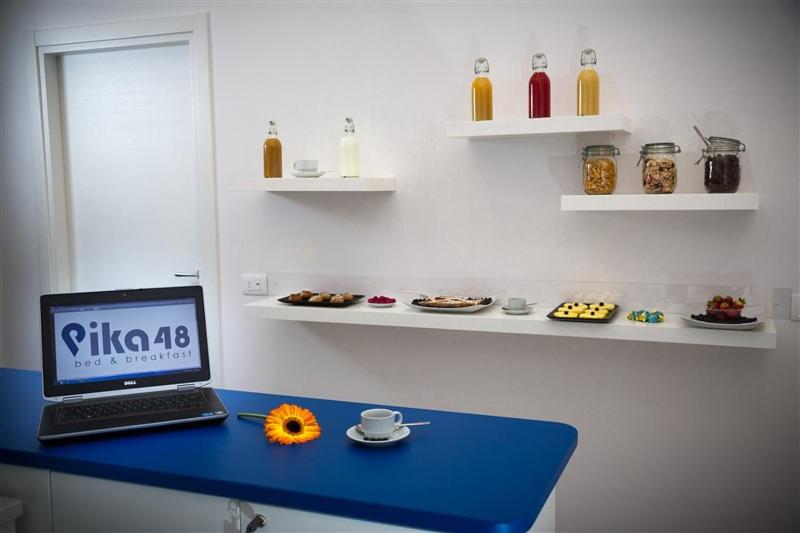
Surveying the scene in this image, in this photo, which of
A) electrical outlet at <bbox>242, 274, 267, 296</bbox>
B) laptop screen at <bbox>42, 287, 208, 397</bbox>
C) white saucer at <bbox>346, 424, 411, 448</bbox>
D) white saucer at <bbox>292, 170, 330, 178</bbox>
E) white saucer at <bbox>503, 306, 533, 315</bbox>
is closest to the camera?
white saucer at <bbox>346, 424, 411, 448</bbox>

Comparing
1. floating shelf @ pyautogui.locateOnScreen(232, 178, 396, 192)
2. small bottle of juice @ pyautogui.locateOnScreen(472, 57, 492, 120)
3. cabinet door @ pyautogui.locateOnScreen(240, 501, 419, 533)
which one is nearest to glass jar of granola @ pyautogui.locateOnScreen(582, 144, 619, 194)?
small bottle of juice @ pyautogui.locateOnScreen(472, 57, 492, 120)

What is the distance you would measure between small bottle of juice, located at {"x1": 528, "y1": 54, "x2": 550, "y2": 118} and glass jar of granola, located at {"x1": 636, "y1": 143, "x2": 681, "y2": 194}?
1.32 ft

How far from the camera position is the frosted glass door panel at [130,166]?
379 centimetres

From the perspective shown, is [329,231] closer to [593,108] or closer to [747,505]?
[593,108]

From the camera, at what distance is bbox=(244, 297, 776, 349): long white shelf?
2.63 m

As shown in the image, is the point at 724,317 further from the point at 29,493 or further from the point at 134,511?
the point at 29,493

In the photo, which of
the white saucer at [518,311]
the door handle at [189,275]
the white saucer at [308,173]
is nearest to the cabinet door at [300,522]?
the white saucer at [518,311]

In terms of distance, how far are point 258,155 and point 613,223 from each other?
163cm

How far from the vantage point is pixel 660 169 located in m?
2.74

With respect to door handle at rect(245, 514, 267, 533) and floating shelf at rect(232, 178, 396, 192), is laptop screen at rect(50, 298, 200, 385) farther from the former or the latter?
floating shelf at rect(232, 178, 396, 192)

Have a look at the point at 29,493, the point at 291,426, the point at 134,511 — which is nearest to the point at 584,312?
the point at 291,426

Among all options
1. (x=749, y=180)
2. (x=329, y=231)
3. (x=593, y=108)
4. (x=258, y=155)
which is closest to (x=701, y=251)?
(x=749, y=180)

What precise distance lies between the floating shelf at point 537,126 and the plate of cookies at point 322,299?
816 millimetres

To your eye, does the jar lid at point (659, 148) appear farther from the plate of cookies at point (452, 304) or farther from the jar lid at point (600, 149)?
the plate of cookies at point (452, 304)
